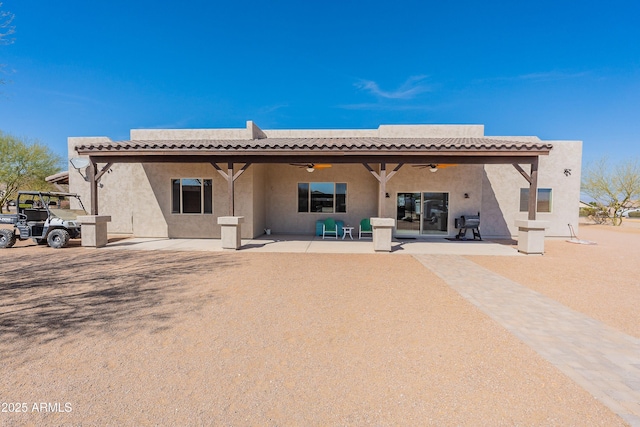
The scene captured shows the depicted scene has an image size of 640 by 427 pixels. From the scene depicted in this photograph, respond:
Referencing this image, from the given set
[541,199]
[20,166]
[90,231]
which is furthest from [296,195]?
[20,166]

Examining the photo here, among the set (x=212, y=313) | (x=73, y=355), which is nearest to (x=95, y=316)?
(x=73, y=355)

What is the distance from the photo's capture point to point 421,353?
10.0 feet

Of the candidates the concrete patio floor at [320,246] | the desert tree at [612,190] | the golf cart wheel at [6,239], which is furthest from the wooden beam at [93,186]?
the desert tree at [612,190]

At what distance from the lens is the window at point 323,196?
42.7ft

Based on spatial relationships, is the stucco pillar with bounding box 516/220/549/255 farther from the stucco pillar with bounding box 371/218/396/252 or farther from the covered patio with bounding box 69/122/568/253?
the stucco pillar with bounding box 371/218/396/252

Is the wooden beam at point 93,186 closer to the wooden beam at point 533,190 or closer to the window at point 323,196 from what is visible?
the window at point 323,196

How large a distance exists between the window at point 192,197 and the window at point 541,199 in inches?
551

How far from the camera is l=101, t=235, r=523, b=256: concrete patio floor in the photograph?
9.12 m

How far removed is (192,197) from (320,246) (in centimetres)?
601

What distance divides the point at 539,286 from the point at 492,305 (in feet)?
6.32

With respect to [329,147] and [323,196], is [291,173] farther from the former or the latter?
[329,147]

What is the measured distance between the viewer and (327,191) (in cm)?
1303

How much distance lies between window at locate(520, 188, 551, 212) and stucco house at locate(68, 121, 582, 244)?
0.15ft

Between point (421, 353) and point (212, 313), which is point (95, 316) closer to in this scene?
point (212, 313)
